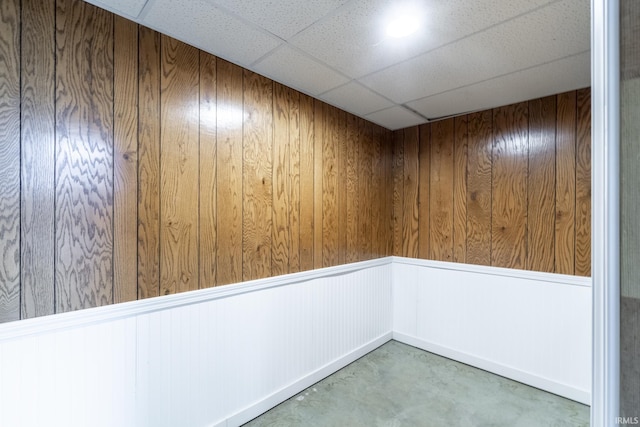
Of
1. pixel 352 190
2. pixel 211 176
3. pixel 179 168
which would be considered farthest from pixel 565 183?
pixel 179 168

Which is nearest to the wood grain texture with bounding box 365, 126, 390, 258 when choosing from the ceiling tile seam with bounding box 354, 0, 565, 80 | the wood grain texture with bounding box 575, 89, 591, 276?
the ceiling tile seam with bounding box 354, 0, 565, 80

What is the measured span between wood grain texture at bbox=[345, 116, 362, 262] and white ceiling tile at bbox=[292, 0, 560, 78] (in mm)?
942

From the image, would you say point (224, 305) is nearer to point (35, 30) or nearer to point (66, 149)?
point (66, 149)

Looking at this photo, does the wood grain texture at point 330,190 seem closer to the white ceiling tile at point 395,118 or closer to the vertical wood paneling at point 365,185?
the vertical wood paneling at point 365,185

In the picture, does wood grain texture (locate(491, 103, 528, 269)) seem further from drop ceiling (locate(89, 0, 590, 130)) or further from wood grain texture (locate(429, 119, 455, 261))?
wood grain texture (locate(429, 119, 455, 261))

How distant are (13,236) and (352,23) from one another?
1894 millimetres

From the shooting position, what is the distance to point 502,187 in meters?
2.66

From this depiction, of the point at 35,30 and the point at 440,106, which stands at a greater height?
the point at 440,106

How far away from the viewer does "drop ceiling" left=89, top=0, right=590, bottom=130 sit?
4.75ft

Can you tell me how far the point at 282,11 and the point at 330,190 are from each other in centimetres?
148

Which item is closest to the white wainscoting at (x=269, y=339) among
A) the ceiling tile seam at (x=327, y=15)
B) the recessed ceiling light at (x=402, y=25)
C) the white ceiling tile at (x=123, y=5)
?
the white ceiling tile at (x=123, y=5)

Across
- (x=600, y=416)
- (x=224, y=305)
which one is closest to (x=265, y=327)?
(x=224, y=305)

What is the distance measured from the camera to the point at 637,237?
495 millimetres

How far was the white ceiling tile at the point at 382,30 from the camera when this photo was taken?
56.3 inches
